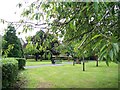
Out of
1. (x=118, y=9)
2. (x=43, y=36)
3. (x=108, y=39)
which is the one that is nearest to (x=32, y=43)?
(x=43, y=36)

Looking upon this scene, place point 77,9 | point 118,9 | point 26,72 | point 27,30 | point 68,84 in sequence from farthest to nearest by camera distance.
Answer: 1. point 26,72
2. point 68,84
3. point 27,30
4. point 77,9
5. point 118,9

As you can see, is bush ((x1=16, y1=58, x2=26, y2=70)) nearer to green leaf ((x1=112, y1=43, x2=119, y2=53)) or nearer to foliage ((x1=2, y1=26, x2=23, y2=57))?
foliage ((x1=2, y1=26, x2=23, y2=57))

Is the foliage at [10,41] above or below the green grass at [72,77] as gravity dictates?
above

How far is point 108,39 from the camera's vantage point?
0.54 metres

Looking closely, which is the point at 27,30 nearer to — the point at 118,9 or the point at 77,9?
the point at 77,9

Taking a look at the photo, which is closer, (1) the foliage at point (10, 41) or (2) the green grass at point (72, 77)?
(1) the foliage at point (10, 41)

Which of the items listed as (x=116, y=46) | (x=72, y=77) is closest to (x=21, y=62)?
(x=72, y=77)

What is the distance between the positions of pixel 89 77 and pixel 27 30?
2.21 meters

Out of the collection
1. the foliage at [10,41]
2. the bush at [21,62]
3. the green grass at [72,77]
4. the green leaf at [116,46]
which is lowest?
the green grass at [72,77]

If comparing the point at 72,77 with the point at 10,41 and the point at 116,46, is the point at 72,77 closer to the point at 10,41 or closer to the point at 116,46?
the point at 10,41

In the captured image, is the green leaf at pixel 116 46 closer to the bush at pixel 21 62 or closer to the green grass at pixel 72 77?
the green grass at pixel 72 77

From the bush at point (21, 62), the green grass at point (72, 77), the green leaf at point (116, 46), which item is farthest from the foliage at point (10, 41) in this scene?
the green leaf at point (116, 46)

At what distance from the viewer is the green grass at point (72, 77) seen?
310 centimetres

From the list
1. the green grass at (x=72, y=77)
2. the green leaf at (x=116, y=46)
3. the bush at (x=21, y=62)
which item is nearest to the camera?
the green leaf at (x=116, y=46)
